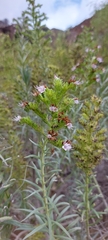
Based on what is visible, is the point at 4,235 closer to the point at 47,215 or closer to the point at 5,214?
the point at 5,214

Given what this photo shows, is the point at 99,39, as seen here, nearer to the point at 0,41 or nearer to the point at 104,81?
the point at 0,41

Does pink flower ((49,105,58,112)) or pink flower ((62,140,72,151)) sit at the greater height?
pink flower ((49,105,58,112))

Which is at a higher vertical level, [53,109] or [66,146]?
[53,109]

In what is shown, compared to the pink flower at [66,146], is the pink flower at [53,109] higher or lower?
higher

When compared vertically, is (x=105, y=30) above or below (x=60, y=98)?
above

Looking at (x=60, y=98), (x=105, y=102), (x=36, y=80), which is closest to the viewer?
(x=60, y=98)

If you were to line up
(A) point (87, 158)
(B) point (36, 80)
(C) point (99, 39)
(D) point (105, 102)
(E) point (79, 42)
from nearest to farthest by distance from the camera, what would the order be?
(A) point (87, 158) → (D) point (105, 102) → (B) point (36, 80) → (E) point (79, 42) → (C) point (99, 39)

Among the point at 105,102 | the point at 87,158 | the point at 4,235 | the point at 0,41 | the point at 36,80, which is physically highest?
the point at 0,41

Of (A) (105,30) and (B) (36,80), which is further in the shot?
(A) (105,30)

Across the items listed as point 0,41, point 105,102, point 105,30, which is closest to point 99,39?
point 105,30

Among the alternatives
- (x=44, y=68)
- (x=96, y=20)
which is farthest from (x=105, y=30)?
(x=44, y=68)
